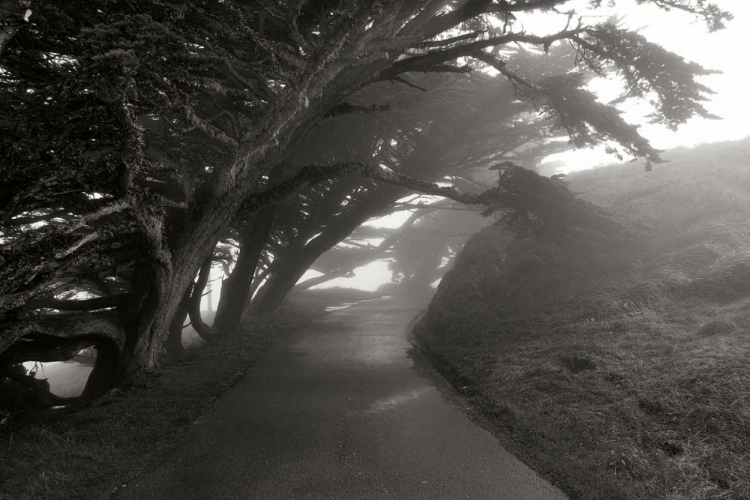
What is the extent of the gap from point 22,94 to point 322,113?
156 inches

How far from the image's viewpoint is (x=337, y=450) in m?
4.34

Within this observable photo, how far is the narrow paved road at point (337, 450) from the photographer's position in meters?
3.61

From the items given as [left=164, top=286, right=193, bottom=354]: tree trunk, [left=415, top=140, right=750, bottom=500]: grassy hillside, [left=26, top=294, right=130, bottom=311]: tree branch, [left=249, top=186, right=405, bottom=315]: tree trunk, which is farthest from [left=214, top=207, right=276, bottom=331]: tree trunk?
[left=415, top=140, right=750, bottom=500]: grassy hillside

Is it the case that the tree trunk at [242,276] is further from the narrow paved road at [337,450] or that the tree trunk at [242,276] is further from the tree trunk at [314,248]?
the narrow paved road at [337,450]

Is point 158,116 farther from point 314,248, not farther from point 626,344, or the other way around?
point 314,248

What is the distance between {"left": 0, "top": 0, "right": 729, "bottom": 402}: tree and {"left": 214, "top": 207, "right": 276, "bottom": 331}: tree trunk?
4625 millimetres

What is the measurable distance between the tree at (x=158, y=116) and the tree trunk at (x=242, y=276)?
15.2ft

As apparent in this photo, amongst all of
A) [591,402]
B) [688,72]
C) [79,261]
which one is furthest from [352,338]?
[688,72]

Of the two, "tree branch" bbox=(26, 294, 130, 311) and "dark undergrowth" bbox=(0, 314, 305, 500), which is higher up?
"tree branch" bbox=(26, 294, 130, 311)

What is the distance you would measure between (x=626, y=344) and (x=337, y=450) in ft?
15.2

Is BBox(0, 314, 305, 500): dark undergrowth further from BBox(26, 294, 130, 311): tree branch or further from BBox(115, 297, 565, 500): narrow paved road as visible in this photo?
BBox(26, 294, 130, 311): tree branch

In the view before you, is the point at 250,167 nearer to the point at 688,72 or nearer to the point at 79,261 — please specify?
the point at 79,261

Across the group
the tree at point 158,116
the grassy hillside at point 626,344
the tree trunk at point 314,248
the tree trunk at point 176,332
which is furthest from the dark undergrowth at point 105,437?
the tree trunk at point 314,248

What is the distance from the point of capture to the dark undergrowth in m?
3.49
